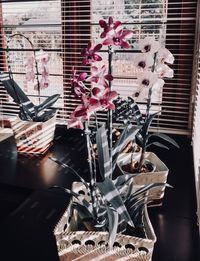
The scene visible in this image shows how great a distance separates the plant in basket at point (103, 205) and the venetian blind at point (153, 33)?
759 mm

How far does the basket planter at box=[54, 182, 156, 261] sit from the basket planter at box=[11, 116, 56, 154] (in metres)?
0.71

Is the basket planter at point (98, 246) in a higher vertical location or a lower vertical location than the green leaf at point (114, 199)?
lower

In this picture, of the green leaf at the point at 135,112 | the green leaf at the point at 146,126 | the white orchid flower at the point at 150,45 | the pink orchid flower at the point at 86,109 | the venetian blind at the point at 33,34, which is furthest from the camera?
the venetian blind at the point at 33,34

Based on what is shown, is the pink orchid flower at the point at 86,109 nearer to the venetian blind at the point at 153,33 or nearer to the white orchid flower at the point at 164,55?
the white orchid flower at the point at 164,55

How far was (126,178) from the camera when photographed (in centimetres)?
87

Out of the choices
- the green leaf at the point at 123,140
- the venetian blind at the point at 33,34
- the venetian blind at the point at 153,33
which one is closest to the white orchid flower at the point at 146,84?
the green leaf at the point at 123,140

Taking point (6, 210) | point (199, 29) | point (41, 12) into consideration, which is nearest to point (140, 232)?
point (6, 210)

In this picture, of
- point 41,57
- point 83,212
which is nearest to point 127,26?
point 41,57

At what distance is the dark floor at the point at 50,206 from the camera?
87cm

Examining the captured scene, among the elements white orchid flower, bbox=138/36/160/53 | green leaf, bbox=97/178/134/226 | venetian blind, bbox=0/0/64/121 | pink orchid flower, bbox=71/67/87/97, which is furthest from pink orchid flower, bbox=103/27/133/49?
venetian blind, bbox=0/0/64/121

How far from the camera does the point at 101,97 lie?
71 centimetres

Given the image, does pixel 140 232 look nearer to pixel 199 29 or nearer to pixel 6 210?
pixel 6 210

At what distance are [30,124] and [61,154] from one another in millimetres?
202

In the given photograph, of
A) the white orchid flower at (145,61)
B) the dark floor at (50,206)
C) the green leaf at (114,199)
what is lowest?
the dark floor at (50,206)
